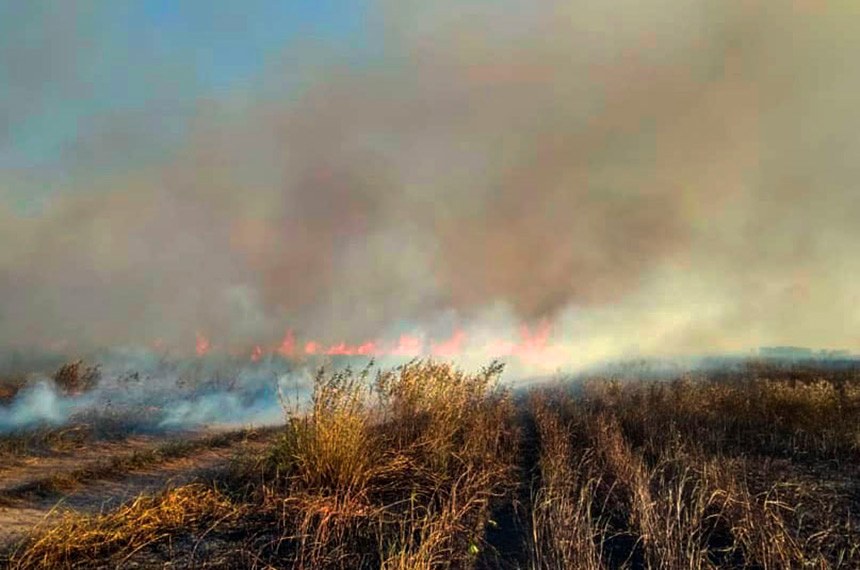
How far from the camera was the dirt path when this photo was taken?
7.12 meters

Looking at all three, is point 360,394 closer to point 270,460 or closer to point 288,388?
point 270,460

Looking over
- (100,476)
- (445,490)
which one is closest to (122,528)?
(445,490)

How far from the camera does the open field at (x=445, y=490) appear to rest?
16.1 ft

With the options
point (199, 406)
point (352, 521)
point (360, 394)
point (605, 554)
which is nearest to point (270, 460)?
point (360, 394)

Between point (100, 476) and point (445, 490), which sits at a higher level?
point (100, 476)

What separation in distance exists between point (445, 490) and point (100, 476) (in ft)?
21.1

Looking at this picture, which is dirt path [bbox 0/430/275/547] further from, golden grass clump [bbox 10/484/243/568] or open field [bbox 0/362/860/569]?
golden grass clump [bbox 10/484/243/568]

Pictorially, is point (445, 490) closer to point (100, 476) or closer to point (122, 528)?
point (122, 528)

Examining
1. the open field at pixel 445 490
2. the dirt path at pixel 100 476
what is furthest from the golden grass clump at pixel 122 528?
the dirt path at pixel 100 476

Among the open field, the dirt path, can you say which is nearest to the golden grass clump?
the open field

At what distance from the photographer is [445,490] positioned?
271 inches

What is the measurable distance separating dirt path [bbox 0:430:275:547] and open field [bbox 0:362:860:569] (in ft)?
0.18

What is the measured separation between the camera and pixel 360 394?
8.55 metres

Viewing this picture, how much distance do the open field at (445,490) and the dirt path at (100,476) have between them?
0.06m
